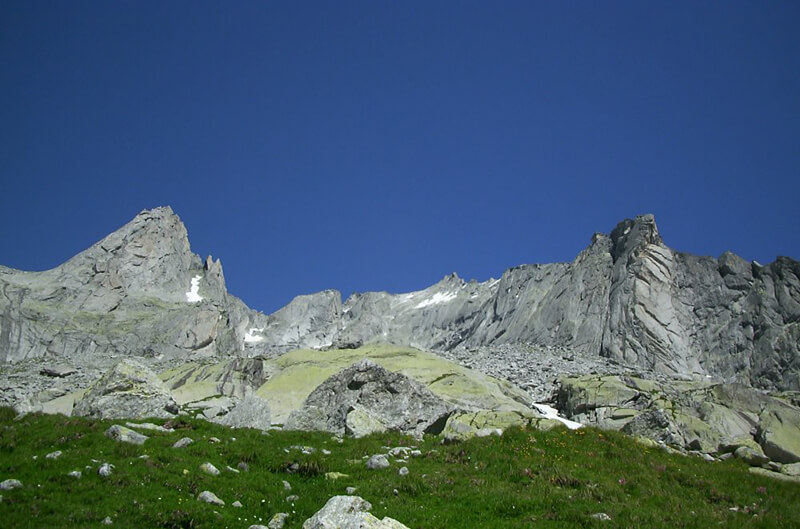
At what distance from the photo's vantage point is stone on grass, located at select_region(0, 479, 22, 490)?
14461mm

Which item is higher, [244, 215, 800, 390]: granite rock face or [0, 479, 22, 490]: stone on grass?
[244, 215, 800, 390]: granite rock face

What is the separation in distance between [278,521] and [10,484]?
701 centimetres

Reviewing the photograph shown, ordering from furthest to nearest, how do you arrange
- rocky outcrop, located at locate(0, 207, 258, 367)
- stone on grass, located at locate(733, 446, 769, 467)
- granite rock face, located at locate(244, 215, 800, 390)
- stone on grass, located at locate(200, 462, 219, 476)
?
rocky outcrop, located at locate(0, 207, 258, 367)
granite rock face, located at locate(244, 215, 800, 390)
stone on grass, located at locate(733, 446, 769, 467)
stone on grass, located at locate(200, 462, 219, 476)

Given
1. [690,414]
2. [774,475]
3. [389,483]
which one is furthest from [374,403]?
[690,414]

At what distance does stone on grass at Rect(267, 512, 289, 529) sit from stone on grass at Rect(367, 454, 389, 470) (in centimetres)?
503

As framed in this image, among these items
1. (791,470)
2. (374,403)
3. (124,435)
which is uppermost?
(374,403)

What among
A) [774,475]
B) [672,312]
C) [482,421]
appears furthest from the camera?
[672,312]

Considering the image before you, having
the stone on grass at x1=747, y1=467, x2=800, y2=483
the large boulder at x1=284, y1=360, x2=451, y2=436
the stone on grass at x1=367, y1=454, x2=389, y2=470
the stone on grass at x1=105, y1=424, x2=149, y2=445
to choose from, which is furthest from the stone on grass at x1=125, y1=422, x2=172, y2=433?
the stone on grass at x1=747, y1=467, x2=800, y2=483

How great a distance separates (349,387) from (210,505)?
17500 mm

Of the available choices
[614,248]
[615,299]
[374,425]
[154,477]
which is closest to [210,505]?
[154,477]

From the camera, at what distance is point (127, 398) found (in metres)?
27.7

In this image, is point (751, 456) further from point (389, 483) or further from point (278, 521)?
point (278, 521)

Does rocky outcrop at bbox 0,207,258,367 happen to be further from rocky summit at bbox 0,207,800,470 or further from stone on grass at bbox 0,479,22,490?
stone on grass at bbox 0,479,22,490

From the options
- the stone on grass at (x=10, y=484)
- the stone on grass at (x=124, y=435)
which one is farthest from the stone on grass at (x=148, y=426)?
the stone on grass at (x=10, y=484)
